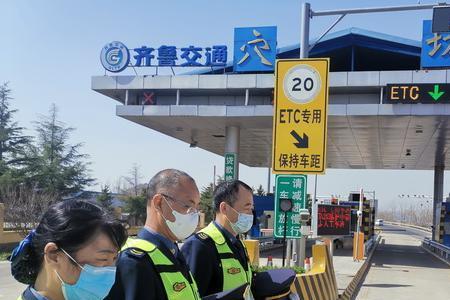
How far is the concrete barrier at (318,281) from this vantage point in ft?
22.1

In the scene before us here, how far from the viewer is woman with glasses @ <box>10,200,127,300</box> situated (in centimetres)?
173

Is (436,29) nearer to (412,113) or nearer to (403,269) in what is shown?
(412,113)

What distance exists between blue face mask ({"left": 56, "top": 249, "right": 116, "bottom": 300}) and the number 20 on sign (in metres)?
6.73

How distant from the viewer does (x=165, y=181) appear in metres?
2.83

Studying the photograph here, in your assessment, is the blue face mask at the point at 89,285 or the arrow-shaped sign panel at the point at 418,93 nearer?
the blue face mask at the point at 89,285

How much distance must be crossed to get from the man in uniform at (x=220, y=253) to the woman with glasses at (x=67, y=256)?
4.61ft

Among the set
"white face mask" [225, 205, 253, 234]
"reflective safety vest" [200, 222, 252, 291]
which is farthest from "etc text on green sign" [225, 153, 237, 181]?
"reflective safety vest" [200, 222, 252, 291]

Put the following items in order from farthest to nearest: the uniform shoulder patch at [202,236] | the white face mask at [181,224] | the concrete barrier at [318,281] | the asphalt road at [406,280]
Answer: the asphalt road at [406,280]
the concrete barrier at [318,281]
the uniform shoulder patch at [202,236]
the white face mask at [181,224]

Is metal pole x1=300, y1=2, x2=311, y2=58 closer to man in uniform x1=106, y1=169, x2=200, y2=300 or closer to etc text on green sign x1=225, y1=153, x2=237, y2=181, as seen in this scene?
man in uniform x1=106, y1=169, x2=200, y2=300

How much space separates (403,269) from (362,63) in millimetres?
8223

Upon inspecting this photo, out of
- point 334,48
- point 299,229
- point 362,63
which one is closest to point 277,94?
point 299,229

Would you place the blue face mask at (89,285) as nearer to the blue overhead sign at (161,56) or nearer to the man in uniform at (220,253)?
the man in uniform at (220,253)

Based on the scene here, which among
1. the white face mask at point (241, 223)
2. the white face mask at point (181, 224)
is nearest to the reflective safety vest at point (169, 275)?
the white face mask at point (181, 224)

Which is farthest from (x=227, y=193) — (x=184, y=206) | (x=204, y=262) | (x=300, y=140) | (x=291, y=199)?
(x=291, y=199)
